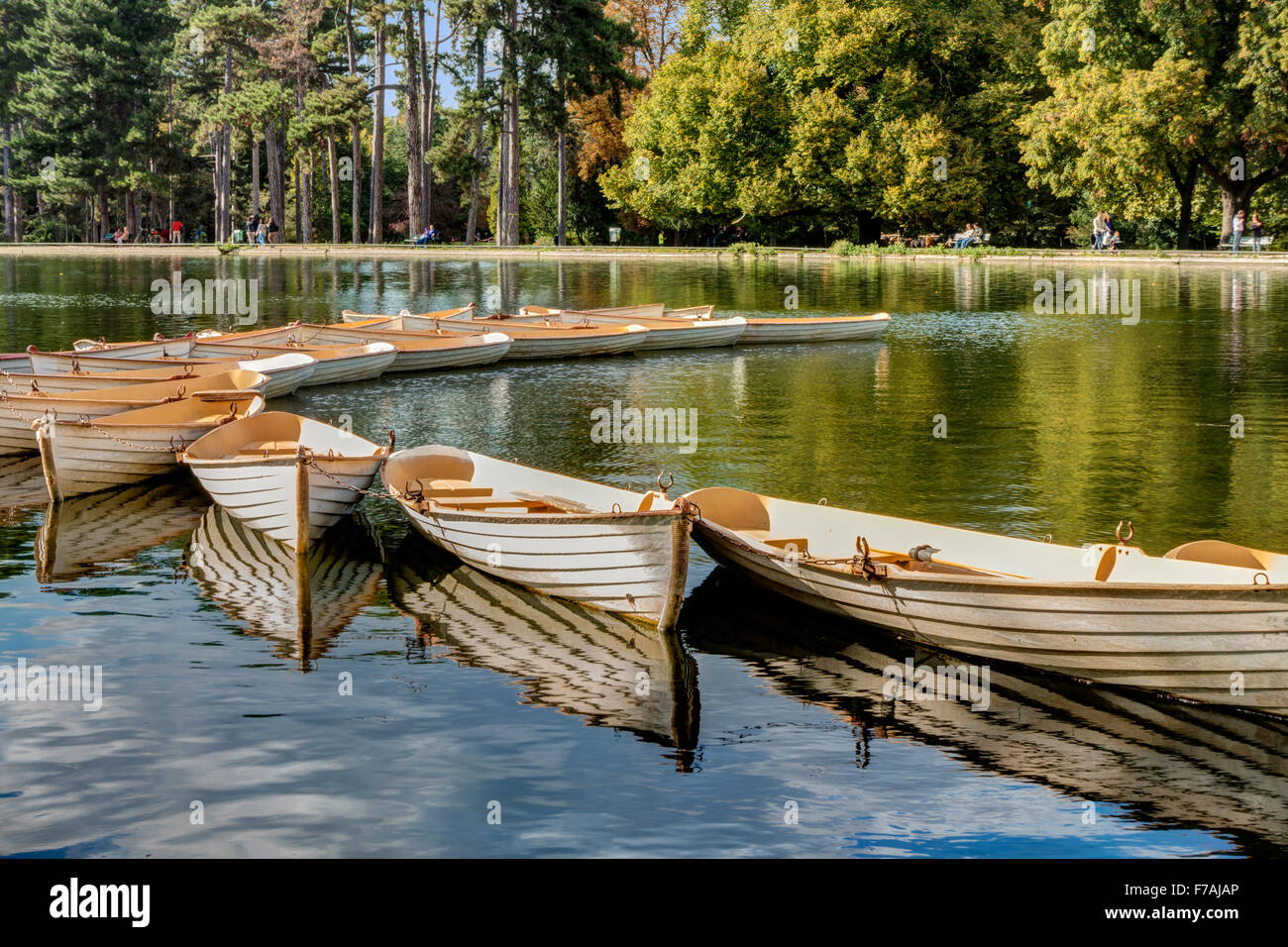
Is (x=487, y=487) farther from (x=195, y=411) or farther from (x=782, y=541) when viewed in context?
(x=195, y=411)

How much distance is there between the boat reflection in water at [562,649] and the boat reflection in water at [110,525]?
282 cm

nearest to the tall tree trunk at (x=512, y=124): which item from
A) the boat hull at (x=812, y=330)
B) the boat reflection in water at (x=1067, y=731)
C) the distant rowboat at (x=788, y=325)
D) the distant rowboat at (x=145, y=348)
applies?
the distant rowboat at (x=788, y=325)

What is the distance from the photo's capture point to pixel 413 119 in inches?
2628

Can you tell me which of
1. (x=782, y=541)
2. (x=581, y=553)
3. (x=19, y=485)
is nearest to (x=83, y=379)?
(x=19, y=485)

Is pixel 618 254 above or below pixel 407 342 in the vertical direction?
above

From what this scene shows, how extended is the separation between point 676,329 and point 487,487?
16723mm

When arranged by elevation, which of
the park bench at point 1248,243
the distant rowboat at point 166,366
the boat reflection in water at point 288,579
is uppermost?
the park bench at point 1248,243

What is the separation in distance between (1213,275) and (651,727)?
146 feet

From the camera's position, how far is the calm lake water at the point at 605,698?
24.4ft

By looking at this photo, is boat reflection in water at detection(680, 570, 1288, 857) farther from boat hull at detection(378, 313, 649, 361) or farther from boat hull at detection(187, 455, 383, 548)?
boat hull at detection(378, 313, 649, 361)

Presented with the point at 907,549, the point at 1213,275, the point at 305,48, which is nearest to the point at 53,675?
the point at 907,549

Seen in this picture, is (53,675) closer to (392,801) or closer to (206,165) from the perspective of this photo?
(392,801)

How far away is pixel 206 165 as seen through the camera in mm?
85688

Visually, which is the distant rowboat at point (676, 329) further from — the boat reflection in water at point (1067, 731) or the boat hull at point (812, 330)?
the boat reflection in water at point (1067, 731)
